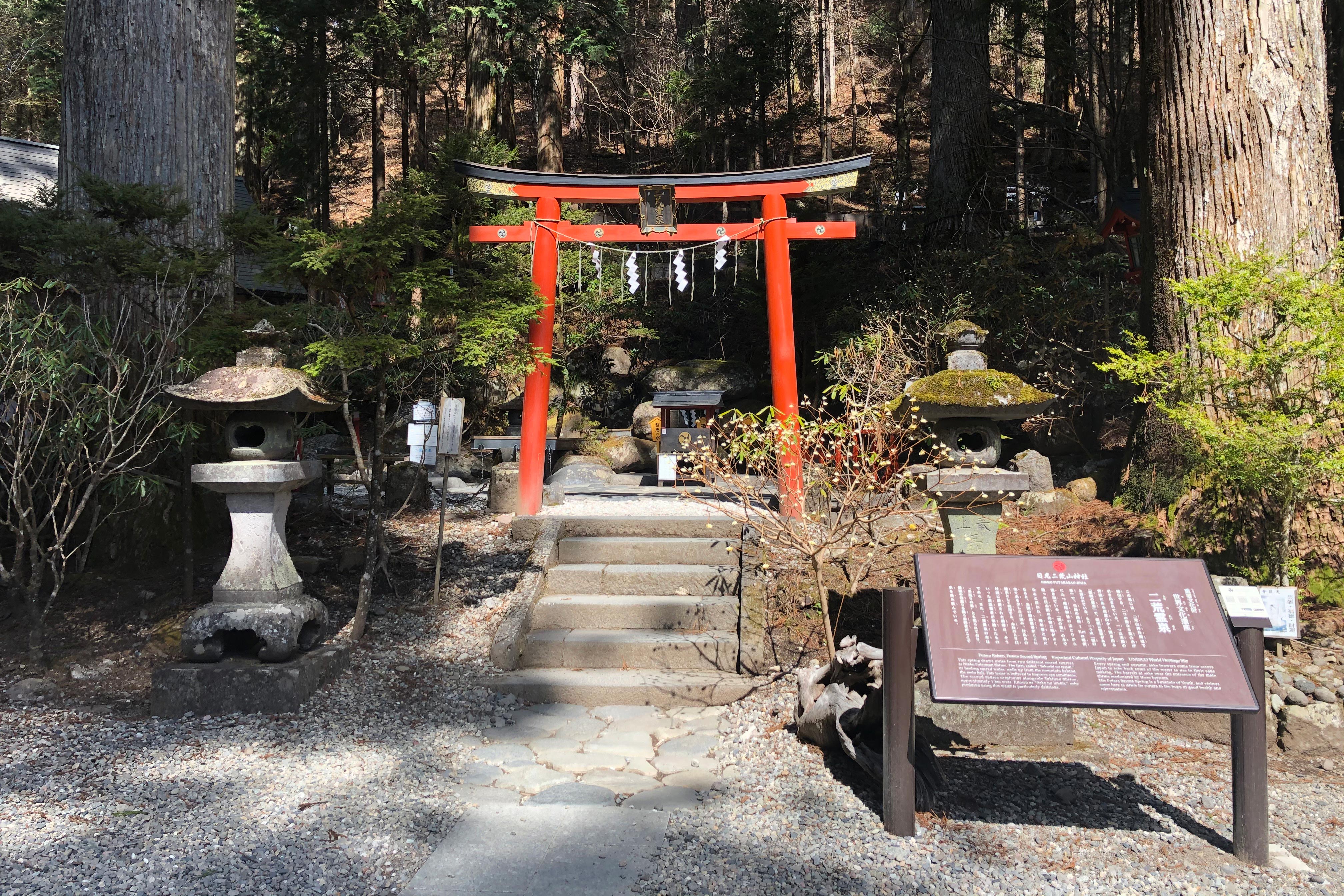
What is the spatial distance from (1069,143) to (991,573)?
64.4 feet

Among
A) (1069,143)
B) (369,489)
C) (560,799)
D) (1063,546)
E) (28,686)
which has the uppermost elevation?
(1069,143)

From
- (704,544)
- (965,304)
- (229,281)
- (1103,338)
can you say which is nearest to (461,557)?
(704,544)

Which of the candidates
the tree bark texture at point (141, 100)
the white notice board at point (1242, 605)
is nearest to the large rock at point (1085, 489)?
the white notice board at point (1242, 605)

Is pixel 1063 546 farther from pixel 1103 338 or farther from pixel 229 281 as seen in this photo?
pixel 229 281

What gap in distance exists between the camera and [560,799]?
366 centimetres

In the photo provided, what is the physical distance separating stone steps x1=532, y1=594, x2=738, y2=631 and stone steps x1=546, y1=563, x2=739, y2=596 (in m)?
0.21

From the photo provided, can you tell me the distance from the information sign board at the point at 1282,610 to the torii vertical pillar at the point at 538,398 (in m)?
5.56

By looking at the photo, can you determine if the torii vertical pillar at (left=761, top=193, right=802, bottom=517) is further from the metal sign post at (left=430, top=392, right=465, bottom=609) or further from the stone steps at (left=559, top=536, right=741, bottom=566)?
the metal sign post at (left=430, top=392, right=465, bottom=609)

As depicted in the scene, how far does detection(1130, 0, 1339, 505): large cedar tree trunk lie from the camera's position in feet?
17.6

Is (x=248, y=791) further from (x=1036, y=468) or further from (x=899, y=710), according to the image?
(x=1036, y=468)

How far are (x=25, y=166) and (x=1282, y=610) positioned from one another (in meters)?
17.3

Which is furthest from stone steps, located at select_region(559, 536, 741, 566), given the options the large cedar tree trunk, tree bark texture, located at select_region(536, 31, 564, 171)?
tree bark texture, located at select_region(536, 31, 564, 171)

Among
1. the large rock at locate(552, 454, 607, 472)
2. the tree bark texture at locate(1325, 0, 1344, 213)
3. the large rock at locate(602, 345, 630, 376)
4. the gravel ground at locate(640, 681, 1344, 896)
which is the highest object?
the tree bark texture at locate(1325, 0, 1344, 213)

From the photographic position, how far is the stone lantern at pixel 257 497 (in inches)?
178
